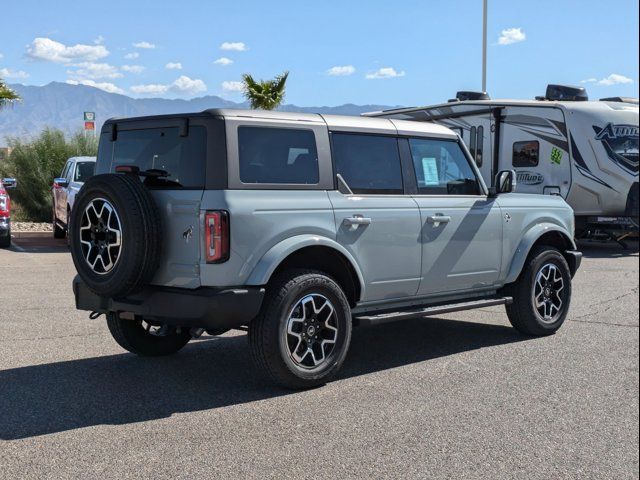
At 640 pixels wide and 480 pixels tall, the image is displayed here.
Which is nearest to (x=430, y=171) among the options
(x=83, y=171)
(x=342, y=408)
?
(x=342, y=408)

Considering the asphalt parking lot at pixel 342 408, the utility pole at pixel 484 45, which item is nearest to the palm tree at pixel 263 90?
the utility pole at pixel 484 45

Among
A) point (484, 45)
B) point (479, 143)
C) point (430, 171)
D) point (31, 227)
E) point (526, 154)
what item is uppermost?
point (484, 45)

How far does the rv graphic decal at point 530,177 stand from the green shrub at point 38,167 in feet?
36.2

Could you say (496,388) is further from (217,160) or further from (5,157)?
(5,157)

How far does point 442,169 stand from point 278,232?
2.04 meters

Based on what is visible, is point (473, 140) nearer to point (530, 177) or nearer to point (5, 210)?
point (530, 177)

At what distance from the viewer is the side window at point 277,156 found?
17.6 feet

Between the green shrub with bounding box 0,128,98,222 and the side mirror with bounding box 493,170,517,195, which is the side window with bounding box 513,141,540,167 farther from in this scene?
the green shrub with bounding box 0,128,98,222

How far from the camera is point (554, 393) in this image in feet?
17.8

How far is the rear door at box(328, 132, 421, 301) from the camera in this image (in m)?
5.86

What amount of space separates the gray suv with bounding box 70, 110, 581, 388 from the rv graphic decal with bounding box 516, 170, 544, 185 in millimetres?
10001

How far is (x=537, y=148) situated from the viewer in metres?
16.4

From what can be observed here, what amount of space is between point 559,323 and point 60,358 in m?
4.56

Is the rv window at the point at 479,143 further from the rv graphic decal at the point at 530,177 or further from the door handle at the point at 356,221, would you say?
the door handle at the point at 356,221
